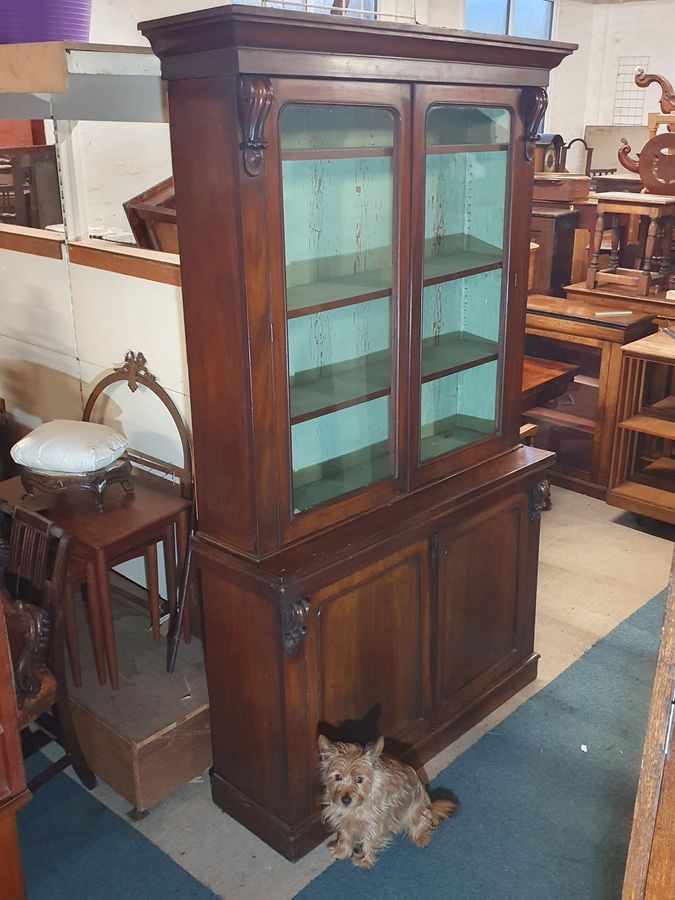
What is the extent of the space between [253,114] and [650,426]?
2771mm

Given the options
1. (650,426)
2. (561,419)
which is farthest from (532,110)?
(561,419)

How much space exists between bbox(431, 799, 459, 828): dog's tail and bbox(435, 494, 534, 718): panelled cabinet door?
312 millimetres

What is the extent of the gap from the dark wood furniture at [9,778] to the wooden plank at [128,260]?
4.00 feet

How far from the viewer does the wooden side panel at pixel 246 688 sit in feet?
7.10

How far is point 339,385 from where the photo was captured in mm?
2348

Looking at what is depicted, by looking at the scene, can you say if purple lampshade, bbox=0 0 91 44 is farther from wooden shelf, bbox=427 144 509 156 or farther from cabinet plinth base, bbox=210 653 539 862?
cabinet plinth base, bbox=210 653 539 862

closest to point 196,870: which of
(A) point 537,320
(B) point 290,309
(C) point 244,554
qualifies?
(C) point 244,554

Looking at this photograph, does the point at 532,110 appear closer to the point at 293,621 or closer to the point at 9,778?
the point at 293,621

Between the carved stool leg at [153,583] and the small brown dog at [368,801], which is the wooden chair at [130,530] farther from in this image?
the small brown dog at [368,801]

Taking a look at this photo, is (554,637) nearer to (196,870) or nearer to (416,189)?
(196,870)

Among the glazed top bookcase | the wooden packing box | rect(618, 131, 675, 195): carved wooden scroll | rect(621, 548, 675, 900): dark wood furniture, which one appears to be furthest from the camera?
the wooden packing box

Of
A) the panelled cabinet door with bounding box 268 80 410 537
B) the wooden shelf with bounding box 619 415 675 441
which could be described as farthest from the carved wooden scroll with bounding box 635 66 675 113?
the panelled cabinet door with bounding box 268 80 410 537

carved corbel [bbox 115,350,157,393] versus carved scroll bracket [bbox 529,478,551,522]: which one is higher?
carved corbel [bbox 115,350,157,393]

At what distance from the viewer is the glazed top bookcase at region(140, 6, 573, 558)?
1.89 meters
